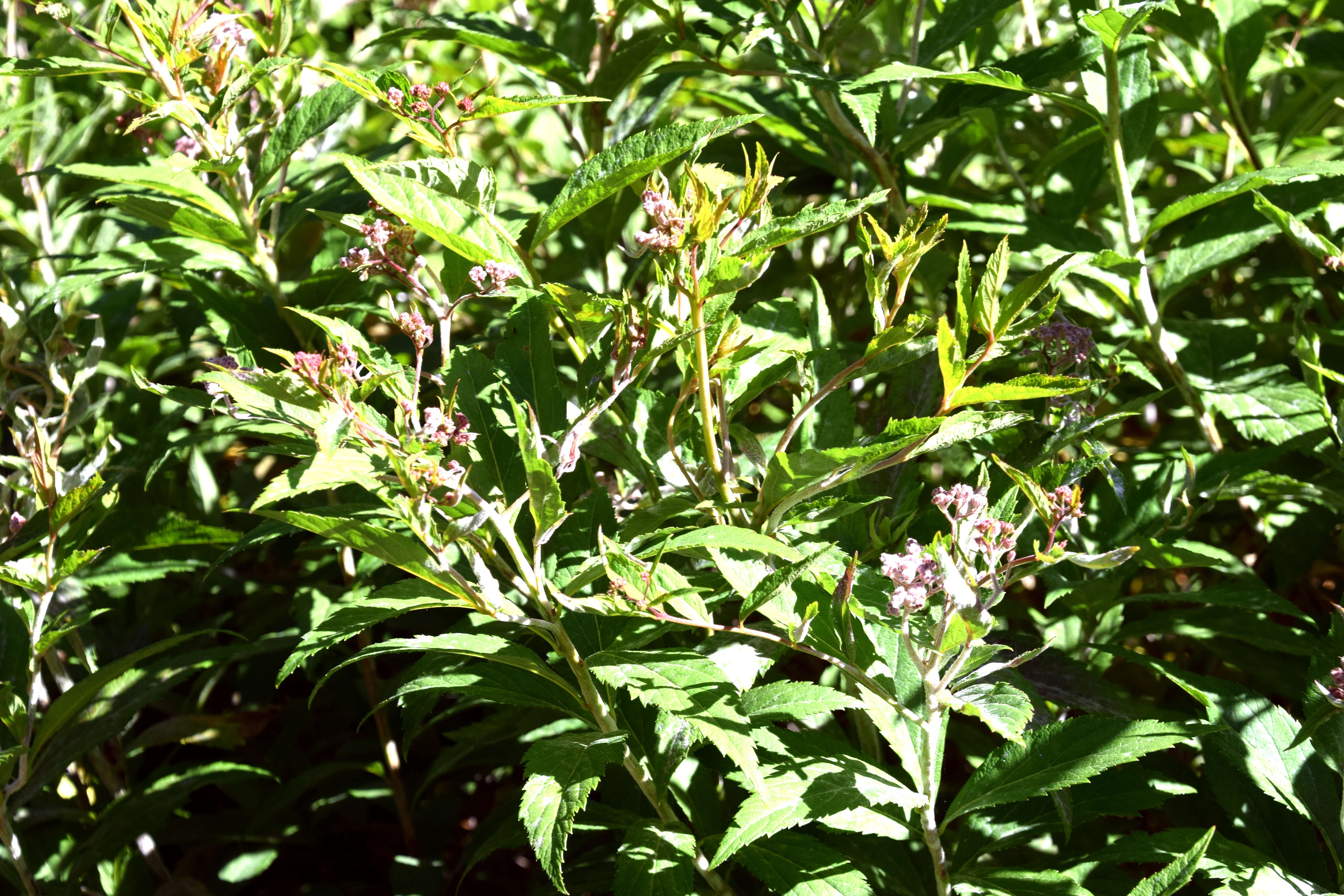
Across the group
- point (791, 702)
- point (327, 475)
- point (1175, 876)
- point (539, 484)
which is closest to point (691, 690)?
point (791, 702)

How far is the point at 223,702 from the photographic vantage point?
2.16 m

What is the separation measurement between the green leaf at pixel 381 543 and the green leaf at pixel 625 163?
0.39 metres

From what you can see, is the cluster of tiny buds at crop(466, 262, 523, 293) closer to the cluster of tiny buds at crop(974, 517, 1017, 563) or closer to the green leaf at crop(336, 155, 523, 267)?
the green leaf at crop(336, 155, 523, 267)

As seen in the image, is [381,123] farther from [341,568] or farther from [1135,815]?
[1135,815]

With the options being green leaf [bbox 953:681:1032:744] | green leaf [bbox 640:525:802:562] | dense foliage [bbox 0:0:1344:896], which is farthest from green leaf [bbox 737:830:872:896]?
green leaf [bbox 640:525:802:562]

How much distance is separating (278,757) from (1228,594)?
4.95 ft

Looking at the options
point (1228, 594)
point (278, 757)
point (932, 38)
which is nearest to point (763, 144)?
point (932, 38)

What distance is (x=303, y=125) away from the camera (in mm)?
1501

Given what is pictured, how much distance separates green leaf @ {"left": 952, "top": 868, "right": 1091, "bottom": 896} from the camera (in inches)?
44.3

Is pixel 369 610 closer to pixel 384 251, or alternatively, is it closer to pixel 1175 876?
pixel 384 251

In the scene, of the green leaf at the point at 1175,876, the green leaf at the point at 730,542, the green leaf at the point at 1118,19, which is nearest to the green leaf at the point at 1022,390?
the green leaf at the point at 730,542

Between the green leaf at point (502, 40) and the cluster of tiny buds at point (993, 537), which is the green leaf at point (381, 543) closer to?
the cluster of tiny buds at point (993, 537)

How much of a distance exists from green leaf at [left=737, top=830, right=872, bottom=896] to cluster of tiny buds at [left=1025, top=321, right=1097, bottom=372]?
2.00 ft

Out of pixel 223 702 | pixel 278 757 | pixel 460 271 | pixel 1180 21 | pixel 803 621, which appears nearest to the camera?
pixel 803 621
